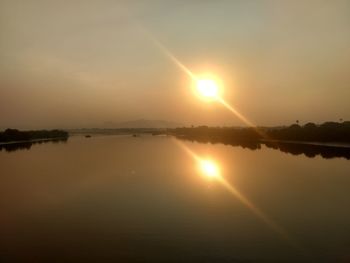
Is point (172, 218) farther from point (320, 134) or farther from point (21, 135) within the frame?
point (21, 135)

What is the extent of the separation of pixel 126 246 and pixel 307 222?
913cm

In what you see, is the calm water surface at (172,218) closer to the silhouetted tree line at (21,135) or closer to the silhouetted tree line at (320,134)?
the silhouetted tree line at (320,134)

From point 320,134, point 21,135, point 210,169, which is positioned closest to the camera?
point 210,169

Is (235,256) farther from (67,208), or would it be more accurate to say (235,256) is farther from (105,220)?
(67,208)

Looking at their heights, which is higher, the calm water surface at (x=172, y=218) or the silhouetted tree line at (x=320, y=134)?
the silhouetted tree line at (x=320, y=134)

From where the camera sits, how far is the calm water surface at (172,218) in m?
15.3

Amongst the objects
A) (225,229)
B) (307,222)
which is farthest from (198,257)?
(307,222)

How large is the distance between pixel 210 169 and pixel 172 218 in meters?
24.0

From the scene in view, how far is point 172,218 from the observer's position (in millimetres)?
20797

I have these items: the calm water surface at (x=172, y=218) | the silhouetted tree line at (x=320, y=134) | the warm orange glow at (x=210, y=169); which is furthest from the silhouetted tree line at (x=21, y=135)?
the calm water surface at (x=172, y=218)

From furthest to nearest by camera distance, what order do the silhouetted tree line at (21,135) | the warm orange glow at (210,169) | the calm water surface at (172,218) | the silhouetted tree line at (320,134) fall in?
the silhouetted tree line at (21,135)
the silhouetted tree line at (320,134)
the warm orange glow at (210,169)
the calm water surface at (172,218)

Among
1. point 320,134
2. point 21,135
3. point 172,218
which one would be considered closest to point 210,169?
point 172,218

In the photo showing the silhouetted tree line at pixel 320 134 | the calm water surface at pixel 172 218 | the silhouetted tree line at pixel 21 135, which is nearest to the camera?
the calm water surface at pixel 172 218

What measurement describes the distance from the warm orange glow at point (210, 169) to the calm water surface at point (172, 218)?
184cm
